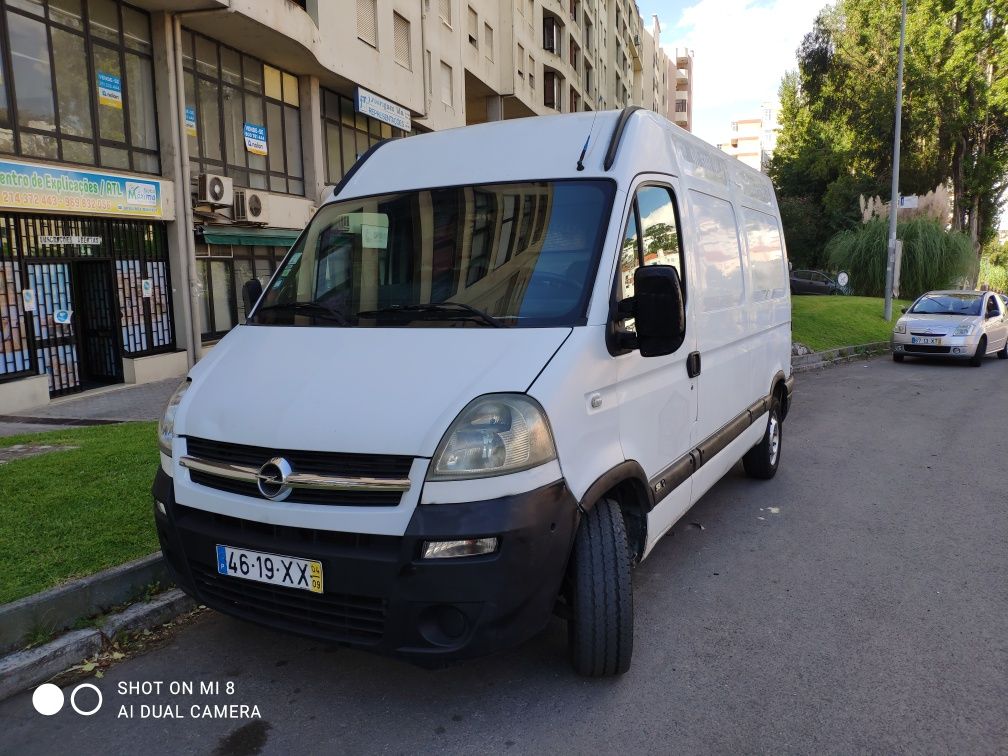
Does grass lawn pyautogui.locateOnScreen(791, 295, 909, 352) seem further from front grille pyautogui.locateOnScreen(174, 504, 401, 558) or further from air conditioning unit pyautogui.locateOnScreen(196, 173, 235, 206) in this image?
front grille pyautogui.locateOnScreen(174, 504, 401, 558)

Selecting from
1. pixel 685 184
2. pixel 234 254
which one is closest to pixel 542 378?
pixel 685 184

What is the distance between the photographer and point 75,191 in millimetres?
11875

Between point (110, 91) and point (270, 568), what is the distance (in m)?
13.0

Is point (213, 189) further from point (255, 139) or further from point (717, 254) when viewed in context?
point (717, 254)

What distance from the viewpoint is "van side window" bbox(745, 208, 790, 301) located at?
217 inches

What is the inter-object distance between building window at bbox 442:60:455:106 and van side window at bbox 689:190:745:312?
845 inches

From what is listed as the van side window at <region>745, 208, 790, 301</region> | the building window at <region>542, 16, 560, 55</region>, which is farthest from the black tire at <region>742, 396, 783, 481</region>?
the building window at <region>542, 16, 560, 55</region>

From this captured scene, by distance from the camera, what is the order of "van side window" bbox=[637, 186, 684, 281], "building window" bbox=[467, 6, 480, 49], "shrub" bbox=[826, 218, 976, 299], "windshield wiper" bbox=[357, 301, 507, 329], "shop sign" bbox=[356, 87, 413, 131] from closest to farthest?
"windshield wiper" bbox=[357, 301, 507, 329]
"van side window" bbox=[637, 186, 684, 281]
"shop sign" bbox=[356, 87, 413, 131]
"shrub" bbox=[826, 218, 976, 299]
"building window" bbox=[467, 6, 480, 49]

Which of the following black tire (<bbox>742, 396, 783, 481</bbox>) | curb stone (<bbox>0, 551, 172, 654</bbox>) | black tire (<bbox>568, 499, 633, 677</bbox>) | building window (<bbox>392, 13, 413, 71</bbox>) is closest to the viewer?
black tire (<bbox>568, 499, 633, 677</bbox>)

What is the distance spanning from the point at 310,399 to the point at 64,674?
1.72 metres

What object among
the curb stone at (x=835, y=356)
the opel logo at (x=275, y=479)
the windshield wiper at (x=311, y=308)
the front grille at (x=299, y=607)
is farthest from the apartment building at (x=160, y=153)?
the curb stone at (x=835, y=356)

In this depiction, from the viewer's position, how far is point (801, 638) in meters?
3.57

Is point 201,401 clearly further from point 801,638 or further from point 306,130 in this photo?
point 306,130

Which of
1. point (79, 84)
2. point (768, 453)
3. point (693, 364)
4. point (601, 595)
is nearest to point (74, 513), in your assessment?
point (601, 595)
